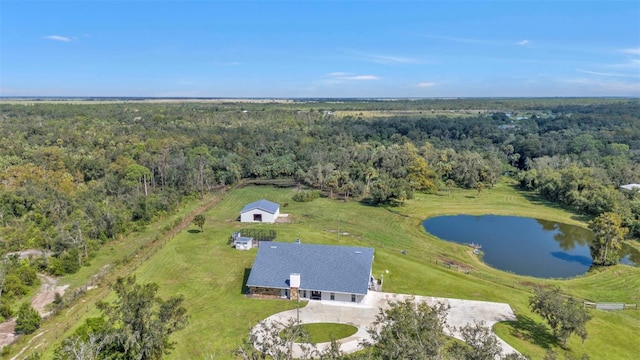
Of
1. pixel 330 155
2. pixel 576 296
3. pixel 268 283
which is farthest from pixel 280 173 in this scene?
pixel 576 296

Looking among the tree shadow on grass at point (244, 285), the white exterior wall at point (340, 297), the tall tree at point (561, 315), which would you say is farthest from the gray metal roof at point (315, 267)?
the tall tree at point (561, 315)

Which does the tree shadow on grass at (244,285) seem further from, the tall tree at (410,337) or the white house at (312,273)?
the tall tree at (410,337)

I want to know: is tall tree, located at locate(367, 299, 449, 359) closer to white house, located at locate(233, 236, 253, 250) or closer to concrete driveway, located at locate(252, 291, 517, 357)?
concrete driveway, located at locate(252, 291, 517, 357)

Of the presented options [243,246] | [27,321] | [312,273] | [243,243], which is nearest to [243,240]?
[243,243]

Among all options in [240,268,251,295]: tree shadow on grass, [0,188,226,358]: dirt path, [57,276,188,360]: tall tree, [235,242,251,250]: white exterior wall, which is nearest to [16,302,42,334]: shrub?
[0,188,226,358]: dirt path

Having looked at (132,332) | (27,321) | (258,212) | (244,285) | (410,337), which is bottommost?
(244,285)

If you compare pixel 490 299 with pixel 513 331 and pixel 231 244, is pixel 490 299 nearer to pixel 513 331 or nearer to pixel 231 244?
pixel 513 331

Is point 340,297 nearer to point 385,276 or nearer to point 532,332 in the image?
point 385,276
